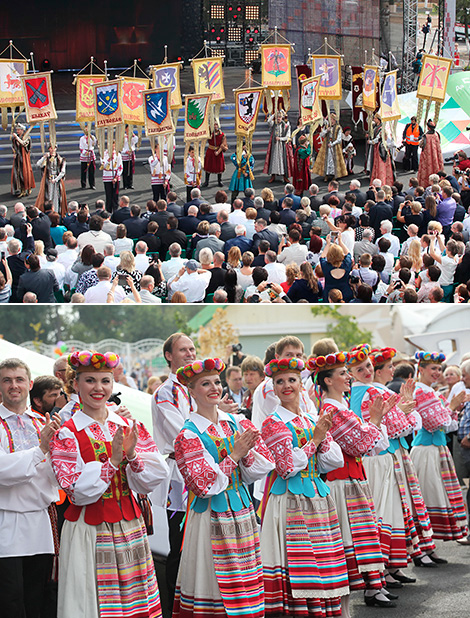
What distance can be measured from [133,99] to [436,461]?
31.9ft

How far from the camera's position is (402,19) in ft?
74.7

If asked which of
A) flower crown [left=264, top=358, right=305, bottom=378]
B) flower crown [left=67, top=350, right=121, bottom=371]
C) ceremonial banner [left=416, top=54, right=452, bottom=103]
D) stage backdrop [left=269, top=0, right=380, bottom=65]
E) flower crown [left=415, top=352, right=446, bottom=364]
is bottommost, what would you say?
flower crown [left=415, top=352, right=446, bottom=364]

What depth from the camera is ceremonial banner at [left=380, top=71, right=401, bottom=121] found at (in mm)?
17359

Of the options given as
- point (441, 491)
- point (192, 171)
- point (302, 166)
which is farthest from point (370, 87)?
point (441, 491)

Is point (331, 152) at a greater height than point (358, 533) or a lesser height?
greater

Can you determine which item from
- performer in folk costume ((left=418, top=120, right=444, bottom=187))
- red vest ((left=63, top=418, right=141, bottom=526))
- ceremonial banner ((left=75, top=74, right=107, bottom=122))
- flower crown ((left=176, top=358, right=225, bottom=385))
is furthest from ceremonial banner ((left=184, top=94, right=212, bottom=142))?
red vest ((left=63, top=418, right=141, bottom=526))

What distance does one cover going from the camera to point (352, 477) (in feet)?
18.5

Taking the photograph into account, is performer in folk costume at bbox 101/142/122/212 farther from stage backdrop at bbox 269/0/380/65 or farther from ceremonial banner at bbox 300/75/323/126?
stage backdrop at bbox 269/0/380/65

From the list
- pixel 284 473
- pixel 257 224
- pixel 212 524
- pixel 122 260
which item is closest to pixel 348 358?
pixel 284 473

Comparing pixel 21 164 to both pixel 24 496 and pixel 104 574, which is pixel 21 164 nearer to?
pixel 24 496

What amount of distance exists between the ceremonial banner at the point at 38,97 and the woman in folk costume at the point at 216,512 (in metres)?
11.2

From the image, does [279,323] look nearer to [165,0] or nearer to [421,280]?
[421,280]

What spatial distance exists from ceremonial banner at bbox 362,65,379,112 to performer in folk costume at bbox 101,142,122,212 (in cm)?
494

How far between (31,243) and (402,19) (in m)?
14.5
